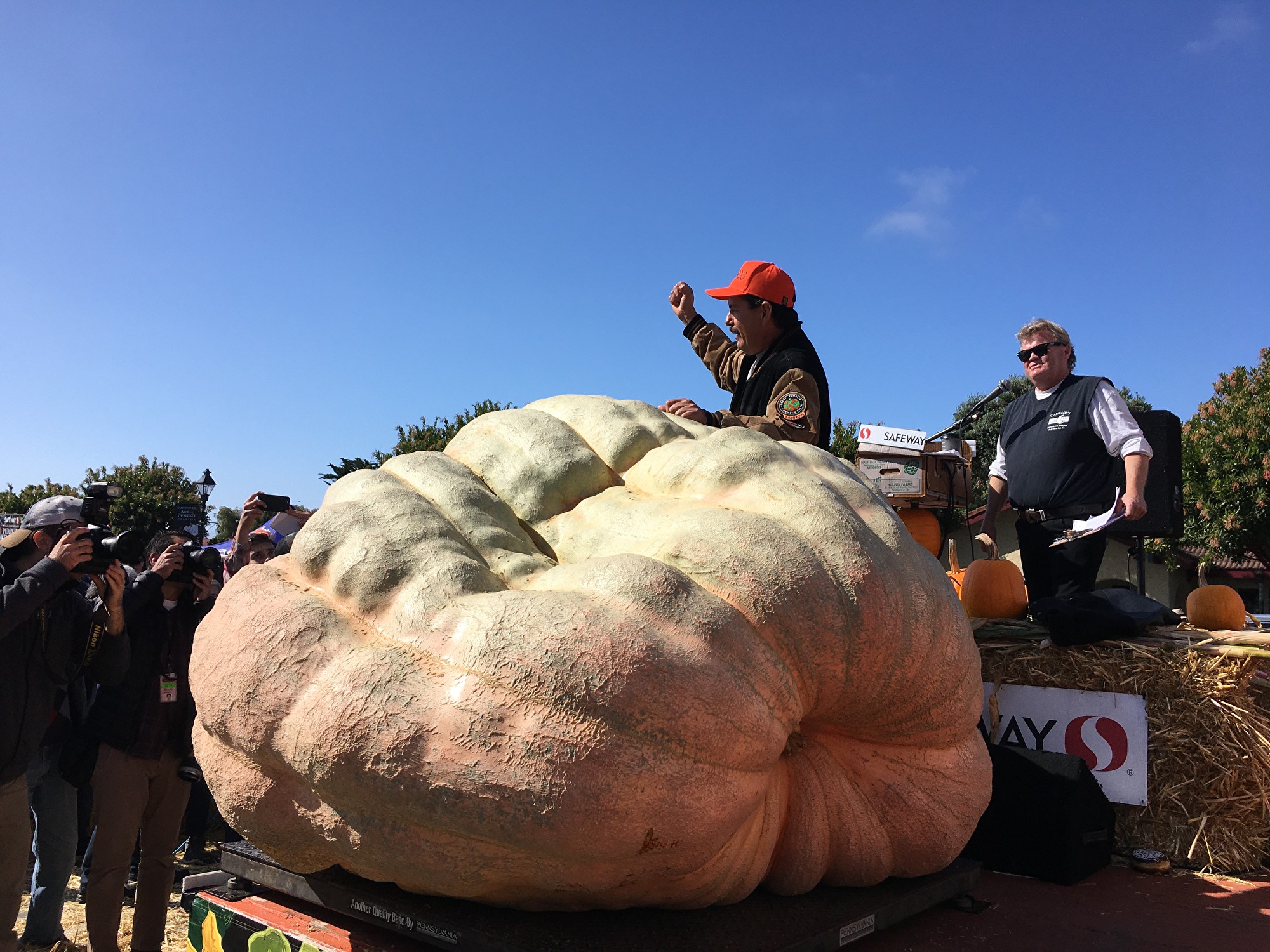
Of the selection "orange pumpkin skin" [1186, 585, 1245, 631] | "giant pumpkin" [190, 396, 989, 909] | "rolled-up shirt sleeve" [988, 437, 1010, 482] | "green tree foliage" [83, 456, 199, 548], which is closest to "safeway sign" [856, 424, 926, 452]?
"rolled-up shirt sleeve" [988, 437, 1010, 482]

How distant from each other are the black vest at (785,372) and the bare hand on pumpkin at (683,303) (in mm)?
700

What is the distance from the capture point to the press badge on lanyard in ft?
12.7

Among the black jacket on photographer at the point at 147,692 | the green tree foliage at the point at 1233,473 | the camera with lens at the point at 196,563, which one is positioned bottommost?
the black jacket on photographer at the point at 147,692

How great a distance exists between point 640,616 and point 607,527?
507mm

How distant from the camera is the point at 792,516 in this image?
203 centimetres

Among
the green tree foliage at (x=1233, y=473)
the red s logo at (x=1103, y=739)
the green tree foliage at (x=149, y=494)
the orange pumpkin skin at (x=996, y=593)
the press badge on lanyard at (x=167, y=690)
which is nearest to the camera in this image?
the red s logo at (x=1103, y=739)

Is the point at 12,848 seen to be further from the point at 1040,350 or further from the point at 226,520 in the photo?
the point at 226,520

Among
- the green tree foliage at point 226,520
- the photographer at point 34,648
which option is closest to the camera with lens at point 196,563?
the photographer at point 34,648

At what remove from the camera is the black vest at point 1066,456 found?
3973 mm

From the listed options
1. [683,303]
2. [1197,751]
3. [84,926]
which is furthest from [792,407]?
[84,926]

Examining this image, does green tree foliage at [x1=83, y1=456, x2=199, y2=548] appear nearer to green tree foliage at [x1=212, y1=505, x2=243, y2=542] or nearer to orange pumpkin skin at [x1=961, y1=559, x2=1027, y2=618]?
green tree foliage at [x1=212, y1=505, x2=243, y2=542]

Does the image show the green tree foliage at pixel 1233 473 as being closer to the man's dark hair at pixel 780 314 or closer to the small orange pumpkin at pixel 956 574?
the small orange pumpkin at pixel 956 574

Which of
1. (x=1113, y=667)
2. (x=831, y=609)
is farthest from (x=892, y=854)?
(x=1113, y=667)

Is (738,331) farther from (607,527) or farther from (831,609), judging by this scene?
(831,609)
